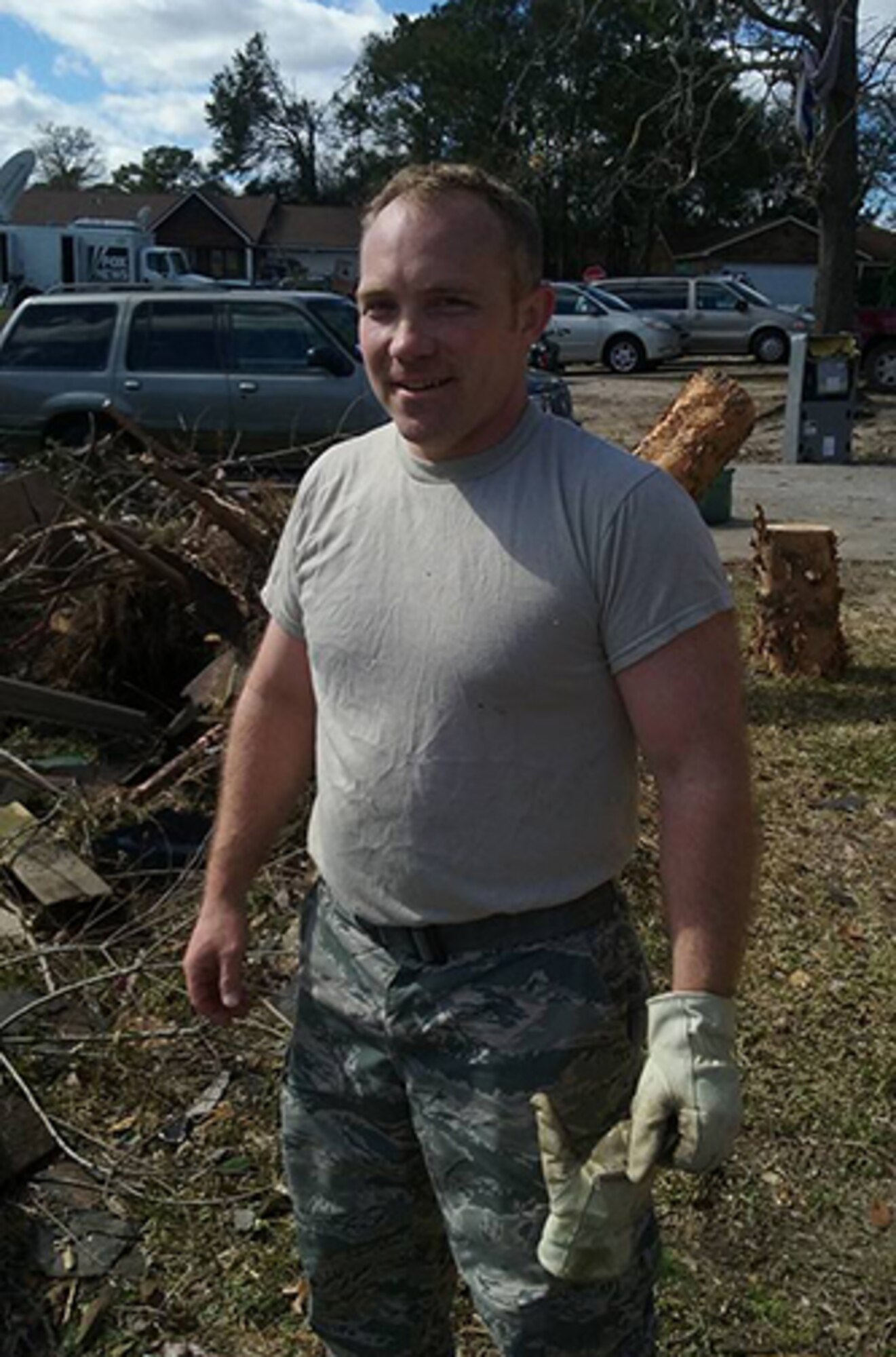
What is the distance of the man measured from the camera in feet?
5.54

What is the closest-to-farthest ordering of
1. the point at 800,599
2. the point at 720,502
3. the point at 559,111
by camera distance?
the point at 800,599 → the point at 720,502 → the point at 559,111

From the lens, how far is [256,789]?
85.7 inches

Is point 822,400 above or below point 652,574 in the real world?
below

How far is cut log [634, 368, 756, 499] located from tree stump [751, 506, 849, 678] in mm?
579

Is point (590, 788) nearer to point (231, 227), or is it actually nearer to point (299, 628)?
point (299, 628)

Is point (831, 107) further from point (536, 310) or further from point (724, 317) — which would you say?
point (536, 310)

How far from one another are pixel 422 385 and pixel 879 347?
863 inches

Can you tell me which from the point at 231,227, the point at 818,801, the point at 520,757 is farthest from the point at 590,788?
the point at 231,227

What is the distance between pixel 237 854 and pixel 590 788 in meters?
0.64

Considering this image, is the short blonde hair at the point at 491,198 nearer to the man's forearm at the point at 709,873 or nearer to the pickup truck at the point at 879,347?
the man's forearm at the point at 709,873

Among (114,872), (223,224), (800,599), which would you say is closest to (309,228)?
(223,224)

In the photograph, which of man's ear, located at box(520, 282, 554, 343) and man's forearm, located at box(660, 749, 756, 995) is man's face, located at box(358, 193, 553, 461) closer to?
man's ear, located at box(520, 282, 554, 343)

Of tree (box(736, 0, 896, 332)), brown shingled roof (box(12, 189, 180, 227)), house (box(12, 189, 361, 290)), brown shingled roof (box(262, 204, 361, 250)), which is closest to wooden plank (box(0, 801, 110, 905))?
tree (box(736, 0, 896, 332))

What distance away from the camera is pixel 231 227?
226 feet
